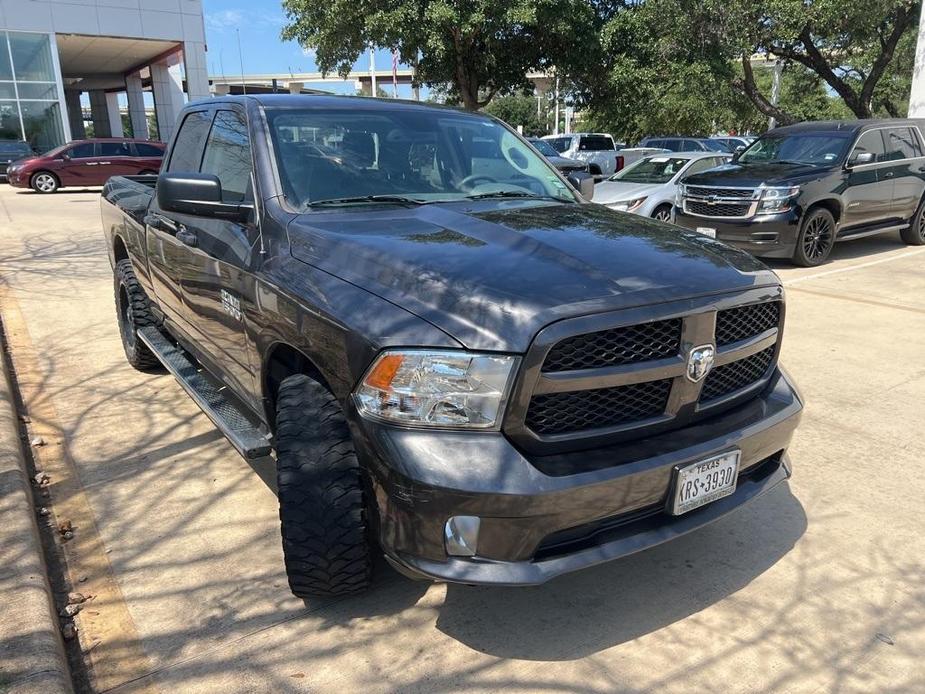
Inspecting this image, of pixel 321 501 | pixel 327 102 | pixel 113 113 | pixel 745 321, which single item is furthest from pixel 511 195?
pixel 113 113

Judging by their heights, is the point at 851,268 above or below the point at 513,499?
below

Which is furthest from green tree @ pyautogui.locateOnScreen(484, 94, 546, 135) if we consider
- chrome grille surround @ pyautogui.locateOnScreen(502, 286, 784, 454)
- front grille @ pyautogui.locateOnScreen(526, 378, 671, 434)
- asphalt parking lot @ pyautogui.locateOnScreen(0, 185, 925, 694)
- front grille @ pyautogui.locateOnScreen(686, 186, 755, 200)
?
front grille @ pyautogui.locateOnScreen(526, 378, 671, 434)

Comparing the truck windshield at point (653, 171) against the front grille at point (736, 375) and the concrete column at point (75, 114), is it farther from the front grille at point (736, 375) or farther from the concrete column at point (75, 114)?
the concrete column at point (75, 114)

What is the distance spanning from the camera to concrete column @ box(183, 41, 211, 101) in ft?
104

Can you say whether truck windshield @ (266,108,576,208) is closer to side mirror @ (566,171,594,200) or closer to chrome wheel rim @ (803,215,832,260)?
side mirror @ (566,171,594,200)

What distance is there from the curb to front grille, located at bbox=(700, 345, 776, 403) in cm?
236

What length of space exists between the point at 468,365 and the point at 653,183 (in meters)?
10.2

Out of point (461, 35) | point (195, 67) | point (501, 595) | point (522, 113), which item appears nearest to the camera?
point (501, 595)

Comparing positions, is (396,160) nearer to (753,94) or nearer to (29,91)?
(753,94)

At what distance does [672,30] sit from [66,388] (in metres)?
15.5

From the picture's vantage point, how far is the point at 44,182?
21797 mm

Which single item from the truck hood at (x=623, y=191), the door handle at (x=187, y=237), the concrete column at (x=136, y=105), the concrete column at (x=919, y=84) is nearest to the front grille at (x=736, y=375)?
the door handle at (x=187, y=237)

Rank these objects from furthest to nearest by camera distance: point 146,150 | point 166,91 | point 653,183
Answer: point 166,91, point 146,150, point 653,183

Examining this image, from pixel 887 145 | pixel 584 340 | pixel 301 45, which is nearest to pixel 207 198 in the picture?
pixel 584 340
